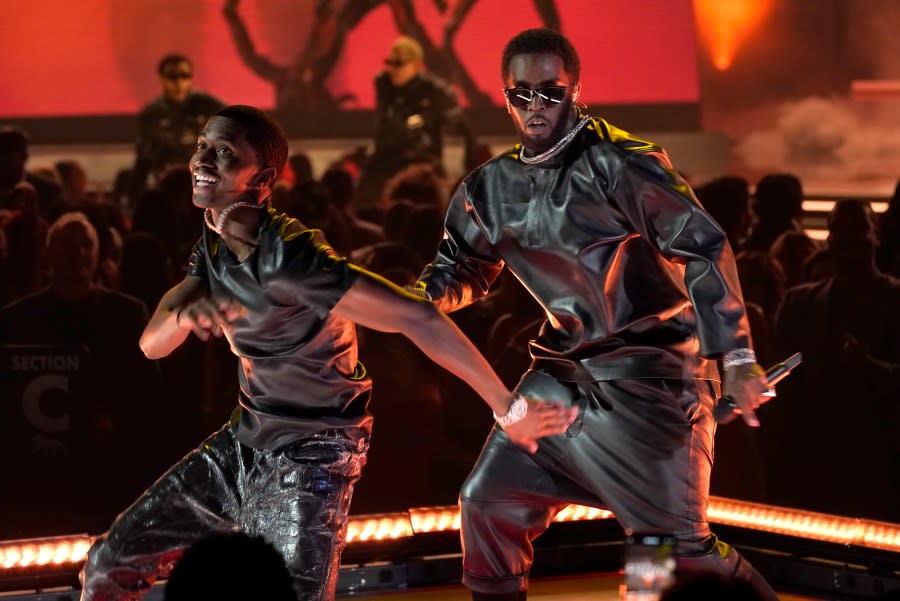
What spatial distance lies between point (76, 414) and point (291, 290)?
9.61 ft

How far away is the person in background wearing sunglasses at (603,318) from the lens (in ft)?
13.0

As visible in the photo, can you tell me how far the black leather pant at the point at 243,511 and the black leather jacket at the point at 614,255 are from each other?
64 centimetres

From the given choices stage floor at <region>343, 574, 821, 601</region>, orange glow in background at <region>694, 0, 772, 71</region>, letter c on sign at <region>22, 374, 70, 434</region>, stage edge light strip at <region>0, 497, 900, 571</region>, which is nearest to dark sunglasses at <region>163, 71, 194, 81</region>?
letter c on sign at <region>22, 374, 70, 434</region>

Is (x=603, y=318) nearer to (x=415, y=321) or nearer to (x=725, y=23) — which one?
(x=415, y=321)

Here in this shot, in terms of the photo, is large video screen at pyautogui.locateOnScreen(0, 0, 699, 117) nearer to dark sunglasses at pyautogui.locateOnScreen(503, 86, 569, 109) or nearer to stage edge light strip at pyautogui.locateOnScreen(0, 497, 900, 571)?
stage edge light strip at pyautogui.locateOnScreen(0, 497, 900, 571)

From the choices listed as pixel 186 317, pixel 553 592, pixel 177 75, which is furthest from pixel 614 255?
pixel 177 75

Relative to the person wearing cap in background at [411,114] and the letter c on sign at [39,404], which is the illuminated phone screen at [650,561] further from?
the person wearing cap in background at [411,114]

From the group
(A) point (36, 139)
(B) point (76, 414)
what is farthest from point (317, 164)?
(B) point (76, 414)

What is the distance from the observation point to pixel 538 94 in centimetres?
407

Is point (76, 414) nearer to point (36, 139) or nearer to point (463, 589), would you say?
point (463, 589)

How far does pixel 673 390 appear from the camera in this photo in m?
4.12

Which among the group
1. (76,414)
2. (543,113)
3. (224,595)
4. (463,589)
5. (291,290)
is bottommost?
(463,589)

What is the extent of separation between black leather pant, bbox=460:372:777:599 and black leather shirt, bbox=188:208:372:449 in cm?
46

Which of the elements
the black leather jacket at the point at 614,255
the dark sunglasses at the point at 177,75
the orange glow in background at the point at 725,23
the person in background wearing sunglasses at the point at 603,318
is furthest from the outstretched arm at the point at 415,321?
the orange glow in background at the point at 725,23
